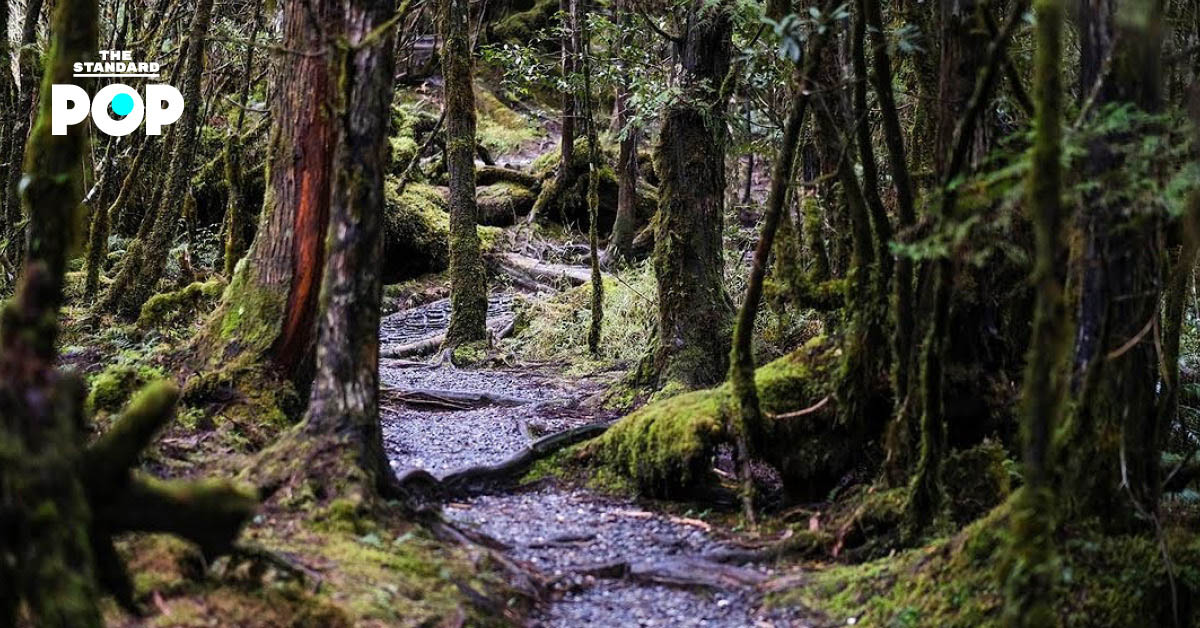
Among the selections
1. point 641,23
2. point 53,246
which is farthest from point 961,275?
point 641,23

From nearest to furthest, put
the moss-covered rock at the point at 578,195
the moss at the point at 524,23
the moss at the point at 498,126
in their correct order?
the moss-covered rock at the point at 578,195 → the moss at the point at 498,126 → the moss at the point at 524,23

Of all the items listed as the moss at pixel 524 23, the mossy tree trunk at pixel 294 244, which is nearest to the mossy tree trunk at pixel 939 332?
the mossy tree trunk at pixel 294 244

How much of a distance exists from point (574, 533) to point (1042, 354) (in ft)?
12.0

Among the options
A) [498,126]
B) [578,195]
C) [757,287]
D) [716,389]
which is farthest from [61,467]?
[498,126]

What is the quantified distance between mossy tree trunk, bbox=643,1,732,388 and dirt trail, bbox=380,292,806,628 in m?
1.14

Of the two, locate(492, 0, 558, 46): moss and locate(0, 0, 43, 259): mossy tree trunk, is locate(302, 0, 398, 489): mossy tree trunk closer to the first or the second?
locate(0, 0, 43, 259): mossy tree trunk

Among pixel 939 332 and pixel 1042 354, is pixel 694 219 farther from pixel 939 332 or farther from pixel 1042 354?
pixel 1042 354

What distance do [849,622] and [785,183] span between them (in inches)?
102

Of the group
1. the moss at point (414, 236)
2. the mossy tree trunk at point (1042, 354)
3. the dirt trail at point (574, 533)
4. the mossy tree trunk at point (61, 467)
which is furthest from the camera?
the moss at point (414, 236)

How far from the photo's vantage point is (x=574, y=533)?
660 cm

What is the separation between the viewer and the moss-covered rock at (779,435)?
271 inches

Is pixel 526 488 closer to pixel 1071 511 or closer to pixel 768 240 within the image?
pixel 768 240

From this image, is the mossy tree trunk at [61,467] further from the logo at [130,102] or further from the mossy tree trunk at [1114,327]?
the logo at [130,102]

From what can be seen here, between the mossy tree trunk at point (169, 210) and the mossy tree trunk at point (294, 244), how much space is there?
12.1 feet
